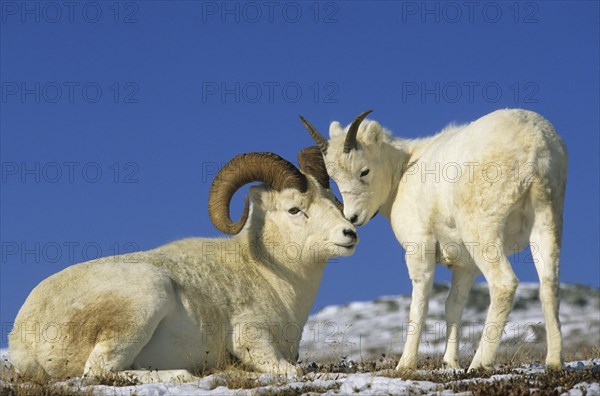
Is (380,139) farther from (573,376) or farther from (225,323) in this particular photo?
(573,376)

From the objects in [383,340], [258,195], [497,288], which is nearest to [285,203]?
[258,195]

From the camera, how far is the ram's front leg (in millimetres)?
13445

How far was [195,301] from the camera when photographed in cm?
1375

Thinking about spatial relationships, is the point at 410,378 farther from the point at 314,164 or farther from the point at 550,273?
the point at 314,164

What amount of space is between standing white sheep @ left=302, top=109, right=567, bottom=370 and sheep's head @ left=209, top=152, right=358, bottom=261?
831mm

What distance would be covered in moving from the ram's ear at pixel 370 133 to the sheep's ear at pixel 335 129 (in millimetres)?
337

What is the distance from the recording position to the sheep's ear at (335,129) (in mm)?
14742

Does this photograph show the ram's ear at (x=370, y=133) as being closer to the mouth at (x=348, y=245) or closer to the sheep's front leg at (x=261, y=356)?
the mouth at (x=348, y=245)

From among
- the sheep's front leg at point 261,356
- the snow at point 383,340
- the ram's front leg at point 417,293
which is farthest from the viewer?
the sheep's front leg at point 261,356

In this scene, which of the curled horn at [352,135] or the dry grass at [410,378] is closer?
the dry grass at [410,378]

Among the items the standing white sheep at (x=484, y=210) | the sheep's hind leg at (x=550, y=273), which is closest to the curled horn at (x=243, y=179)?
the standing white sheep at (x=484, y=210)

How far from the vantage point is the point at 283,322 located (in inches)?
579

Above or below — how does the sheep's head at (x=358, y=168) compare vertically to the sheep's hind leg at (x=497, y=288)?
above

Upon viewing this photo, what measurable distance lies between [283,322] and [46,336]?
3.66 meters
